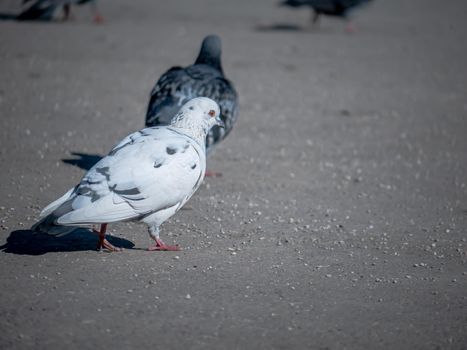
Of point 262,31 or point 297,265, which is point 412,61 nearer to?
point 262,31

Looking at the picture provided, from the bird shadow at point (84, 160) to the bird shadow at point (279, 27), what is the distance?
859 centimetres

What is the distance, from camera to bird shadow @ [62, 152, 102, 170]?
23.7 ft

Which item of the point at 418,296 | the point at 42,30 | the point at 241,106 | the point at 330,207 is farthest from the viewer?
the point at 42,30

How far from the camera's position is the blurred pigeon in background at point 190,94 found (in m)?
6.53

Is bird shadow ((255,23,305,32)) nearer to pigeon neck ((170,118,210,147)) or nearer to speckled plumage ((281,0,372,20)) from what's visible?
speckled plumage ((281,0,372,20))

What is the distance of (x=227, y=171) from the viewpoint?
7410 mm

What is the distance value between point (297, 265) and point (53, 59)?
318 inches

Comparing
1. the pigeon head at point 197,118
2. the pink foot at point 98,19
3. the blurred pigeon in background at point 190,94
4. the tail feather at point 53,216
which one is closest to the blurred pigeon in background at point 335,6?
the pink foot at point 98,19

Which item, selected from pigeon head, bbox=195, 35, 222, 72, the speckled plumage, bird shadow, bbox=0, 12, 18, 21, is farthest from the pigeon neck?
bird shadow, bbox=0, 12, 18, 21

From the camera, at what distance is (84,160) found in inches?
291

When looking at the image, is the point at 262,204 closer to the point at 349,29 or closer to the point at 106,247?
the point at 106,247

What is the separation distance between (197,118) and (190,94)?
1.32 metres

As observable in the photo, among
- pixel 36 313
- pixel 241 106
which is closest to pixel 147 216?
pixel 36 313

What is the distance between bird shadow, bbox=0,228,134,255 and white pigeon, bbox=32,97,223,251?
19 cm
